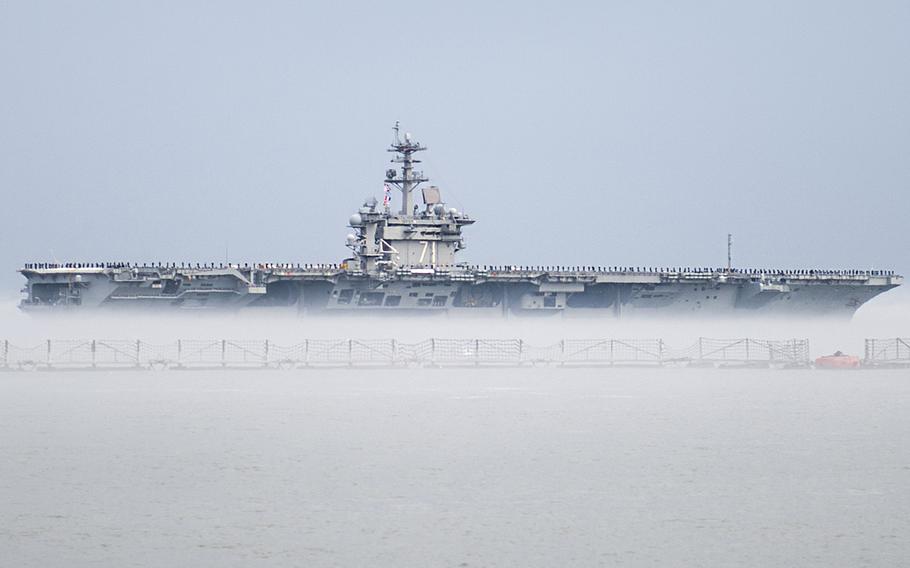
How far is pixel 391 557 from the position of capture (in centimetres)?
934

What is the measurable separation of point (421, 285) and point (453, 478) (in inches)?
863

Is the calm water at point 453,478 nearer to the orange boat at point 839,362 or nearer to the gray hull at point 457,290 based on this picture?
the orange boat at point 839,362

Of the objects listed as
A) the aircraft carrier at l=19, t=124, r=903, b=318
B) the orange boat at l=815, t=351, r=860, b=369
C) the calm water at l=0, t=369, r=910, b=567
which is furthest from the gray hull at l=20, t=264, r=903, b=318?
the calm water at l=0, t=369, r=910, b=567

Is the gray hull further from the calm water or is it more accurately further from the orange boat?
the calm water

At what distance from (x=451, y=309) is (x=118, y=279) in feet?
32.7

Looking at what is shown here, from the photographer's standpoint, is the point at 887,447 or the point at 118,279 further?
the point at 118,279

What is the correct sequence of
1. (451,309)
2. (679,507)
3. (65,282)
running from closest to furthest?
(679,507)
(65,282)
(451,309)

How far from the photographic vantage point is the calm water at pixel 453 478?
31.6ft

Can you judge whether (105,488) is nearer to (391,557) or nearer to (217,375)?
(391,557)

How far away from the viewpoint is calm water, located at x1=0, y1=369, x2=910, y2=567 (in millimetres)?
9633

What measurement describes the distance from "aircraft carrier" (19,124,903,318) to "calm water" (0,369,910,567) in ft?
37.4

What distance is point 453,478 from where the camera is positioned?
12656 mm

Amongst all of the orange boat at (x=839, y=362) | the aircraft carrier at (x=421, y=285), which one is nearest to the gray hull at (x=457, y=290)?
the aircraft carrier at (x=421, y=285)

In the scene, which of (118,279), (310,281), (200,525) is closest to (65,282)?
(118,279)
